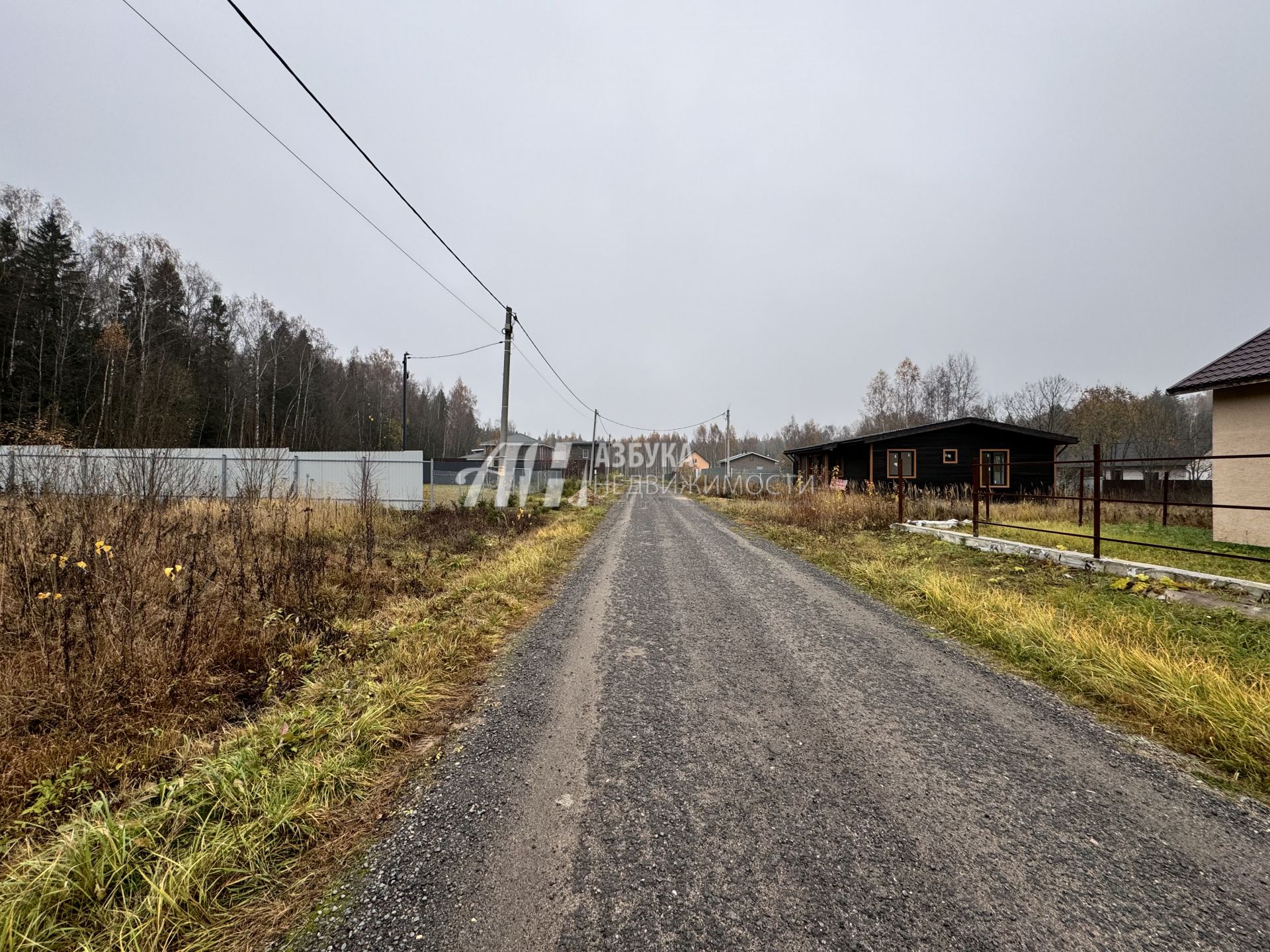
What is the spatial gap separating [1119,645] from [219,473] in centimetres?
1842

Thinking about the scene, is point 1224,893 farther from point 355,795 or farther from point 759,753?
point 355,795

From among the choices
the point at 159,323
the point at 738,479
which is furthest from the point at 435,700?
the point at 159,323

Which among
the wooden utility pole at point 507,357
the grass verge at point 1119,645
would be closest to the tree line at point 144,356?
the wooden utility pole at point 507,357

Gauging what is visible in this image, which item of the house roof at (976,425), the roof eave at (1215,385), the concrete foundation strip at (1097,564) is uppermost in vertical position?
the house roof at (976,425)

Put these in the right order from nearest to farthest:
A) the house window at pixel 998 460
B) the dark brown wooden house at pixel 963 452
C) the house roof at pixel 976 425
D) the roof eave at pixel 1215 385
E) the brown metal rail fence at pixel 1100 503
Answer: the brown metal rail fence at pixel 1100 503
the roof eave at pixel 1215 385
the house roof at pixel 976 425
the dark brown wooden house at pixel 963 452
the house window at pixel 998 460

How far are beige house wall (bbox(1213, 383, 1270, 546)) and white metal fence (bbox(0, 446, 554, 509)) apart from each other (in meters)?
15.8

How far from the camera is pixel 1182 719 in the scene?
2729 millimetres

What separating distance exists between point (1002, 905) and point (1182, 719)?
239cm

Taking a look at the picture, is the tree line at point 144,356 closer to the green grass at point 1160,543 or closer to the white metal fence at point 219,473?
the white metal fence at point 219,473

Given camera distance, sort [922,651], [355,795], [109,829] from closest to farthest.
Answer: [109,829] < [355,795] < [922,651]

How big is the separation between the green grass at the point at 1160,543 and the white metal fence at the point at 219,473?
13.0 metres

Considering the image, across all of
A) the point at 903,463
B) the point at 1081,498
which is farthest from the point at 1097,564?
the point at 903,463

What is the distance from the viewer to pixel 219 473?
12797mm

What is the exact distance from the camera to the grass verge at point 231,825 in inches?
56.7
